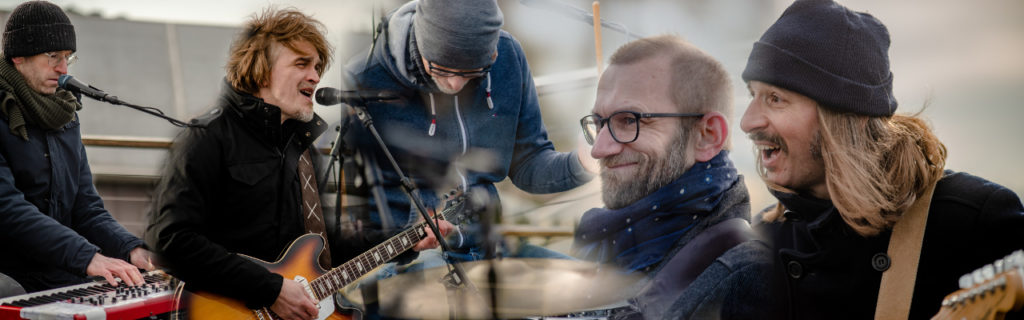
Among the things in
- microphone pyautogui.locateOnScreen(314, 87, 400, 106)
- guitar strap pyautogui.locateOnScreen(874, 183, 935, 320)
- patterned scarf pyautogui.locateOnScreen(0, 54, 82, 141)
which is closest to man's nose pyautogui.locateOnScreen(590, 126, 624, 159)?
microphone pyautogui.locateOnScreen(314, 87, 400, 106)

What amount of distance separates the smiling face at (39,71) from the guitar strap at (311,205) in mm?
1449

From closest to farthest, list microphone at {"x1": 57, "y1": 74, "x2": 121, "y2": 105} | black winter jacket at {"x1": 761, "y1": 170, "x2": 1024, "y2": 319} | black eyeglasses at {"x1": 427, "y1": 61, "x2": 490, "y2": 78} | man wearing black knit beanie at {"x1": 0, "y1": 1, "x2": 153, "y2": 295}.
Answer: black winter jacket at {"x1": 761, "y1": 170, "x2": 1024, "y2": 319}, black eyeglasses at {"x1": 427, "y1": 61, "x2": 490, "y2": 78}, microphone at {"x1": 57, "y1": 74, "x2": 121, "y2": 105}, man wearing black knit beanie at {"x1": 0, "y1": 1, "x2": 153, "y2": 295}

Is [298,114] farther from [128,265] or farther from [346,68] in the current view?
[128,265]

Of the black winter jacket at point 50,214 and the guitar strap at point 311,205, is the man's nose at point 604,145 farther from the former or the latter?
the black winter jacket at point 50,214

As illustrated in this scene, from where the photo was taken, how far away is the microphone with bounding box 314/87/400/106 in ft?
10.3

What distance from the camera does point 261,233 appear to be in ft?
10.3

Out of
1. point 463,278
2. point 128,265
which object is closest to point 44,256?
point 128,265

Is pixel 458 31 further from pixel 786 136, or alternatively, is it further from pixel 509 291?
pixel 786 136

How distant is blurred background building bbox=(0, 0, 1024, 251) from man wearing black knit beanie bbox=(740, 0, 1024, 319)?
103 millimetres

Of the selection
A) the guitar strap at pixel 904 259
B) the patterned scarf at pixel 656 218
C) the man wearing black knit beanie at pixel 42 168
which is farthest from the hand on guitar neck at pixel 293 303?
the guitar strap at pixel 904 259

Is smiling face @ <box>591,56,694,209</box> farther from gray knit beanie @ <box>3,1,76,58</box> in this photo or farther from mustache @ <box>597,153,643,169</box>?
gray knit beanie @ <box>3,1,76,58</box>

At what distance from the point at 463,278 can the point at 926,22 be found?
73.6 inches

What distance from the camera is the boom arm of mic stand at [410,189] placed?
10.1 feet

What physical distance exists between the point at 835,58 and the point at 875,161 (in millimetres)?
361
